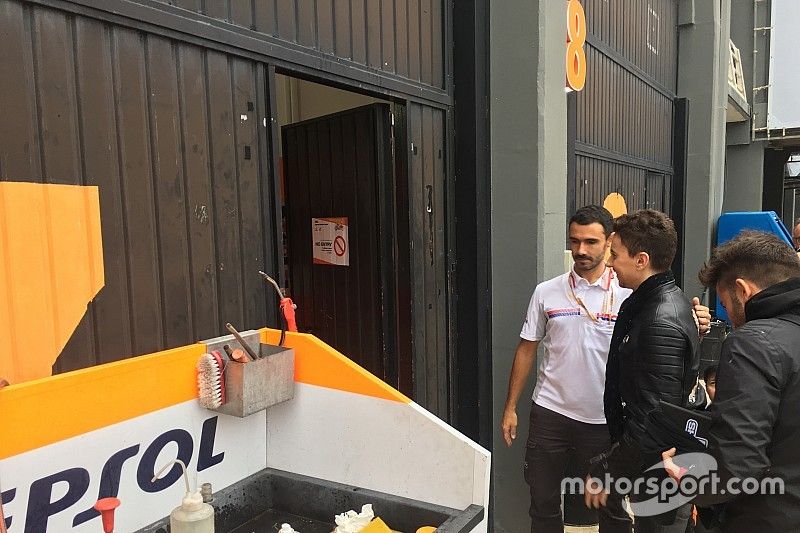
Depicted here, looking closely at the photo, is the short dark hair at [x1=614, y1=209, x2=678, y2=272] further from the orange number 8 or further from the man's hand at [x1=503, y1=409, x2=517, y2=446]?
the orange number 8

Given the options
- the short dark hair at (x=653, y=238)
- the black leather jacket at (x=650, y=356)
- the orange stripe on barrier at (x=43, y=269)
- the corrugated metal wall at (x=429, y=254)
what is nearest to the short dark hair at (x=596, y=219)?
the short dark hair at (x=653, y=238)

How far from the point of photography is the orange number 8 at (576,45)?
14.1ft

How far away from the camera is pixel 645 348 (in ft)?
8.23

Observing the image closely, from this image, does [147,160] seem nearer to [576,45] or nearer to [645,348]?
[645,348]

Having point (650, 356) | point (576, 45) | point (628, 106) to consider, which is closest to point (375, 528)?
point (650, 356)

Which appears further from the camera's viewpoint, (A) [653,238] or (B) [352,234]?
(B) [352,234]

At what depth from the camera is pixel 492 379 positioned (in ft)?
12.3

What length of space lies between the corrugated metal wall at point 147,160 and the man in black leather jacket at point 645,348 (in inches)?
61.6

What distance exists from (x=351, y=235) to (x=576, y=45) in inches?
90.5

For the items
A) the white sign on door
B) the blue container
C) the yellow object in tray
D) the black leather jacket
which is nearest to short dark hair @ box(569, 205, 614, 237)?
the black leather jacket

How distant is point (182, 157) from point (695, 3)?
25.9 feet

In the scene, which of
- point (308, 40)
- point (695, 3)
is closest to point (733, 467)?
point (308, 40)

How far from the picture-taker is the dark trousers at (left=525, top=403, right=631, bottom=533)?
3119 mm

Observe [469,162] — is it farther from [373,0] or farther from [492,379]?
[492,379]
